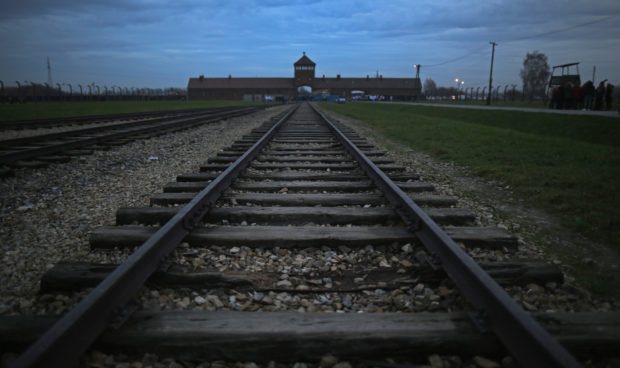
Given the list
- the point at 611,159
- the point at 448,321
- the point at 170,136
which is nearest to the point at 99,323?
the point at 448,321

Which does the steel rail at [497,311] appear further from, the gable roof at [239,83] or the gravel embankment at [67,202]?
the gable roof at [239,83]

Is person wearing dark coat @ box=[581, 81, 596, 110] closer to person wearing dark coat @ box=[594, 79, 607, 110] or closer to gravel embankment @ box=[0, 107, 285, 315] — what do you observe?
person wearing dark coat @ box=[594, 79, 607, 110]

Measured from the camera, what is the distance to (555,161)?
6.60 m

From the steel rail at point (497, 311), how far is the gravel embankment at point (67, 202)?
7.37 feet

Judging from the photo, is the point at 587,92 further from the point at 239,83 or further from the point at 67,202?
the point at 239,83

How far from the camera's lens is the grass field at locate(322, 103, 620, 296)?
3.98 m

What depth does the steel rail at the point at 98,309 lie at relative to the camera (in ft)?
4.48

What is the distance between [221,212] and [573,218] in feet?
11.9

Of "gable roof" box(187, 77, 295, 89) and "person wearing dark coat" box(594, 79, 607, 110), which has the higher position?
"gable roof" box(187, 77, 295, 89)

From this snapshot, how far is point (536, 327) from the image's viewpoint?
1497mm

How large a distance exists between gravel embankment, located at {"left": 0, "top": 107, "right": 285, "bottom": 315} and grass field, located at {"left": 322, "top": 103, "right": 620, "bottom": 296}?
4.48 m

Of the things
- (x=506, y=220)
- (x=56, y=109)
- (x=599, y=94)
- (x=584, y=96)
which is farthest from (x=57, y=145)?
(x=584, y=96)

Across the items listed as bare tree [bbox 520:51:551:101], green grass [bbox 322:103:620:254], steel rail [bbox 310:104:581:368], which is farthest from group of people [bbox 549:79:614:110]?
bare tree [bbox 520:51:551:101]

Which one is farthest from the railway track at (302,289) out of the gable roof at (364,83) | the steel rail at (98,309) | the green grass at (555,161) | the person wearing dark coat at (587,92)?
the gable roof at (364,83)
